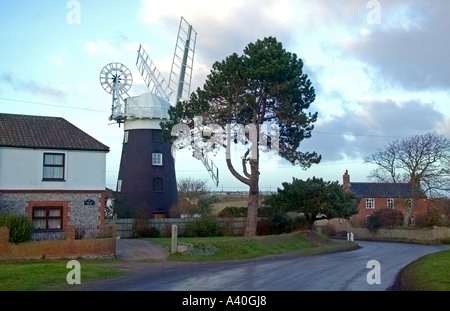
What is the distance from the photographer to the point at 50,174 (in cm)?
3450

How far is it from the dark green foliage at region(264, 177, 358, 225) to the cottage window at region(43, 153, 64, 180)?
16.9m

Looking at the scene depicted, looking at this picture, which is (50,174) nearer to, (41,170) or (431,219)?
(41,170)

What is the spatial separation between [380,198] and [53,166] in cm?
6286

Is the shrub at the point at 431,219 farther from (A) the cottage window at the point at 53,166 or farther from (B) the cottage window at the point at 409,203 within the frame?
(A) the cottage window at the point at 53,166

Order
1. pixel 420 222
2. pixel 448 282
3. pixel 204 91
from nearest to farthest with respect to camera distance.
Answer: pixel 448 282
pixel 204 91
pixel 420 222

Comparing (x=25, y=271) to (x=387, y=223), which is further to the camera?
(x=387, y=223)

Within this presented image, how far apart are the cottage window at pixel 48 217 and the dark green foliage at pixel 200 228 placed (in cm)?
1040

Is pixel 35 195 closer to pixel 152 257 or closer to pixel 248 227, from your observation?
pixel 152 257

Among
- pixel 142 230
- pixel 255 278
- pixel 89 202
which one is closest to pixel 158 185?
Answer: pixel 142 230

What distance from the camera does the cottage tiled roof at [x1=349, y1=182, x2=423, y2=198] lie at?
6938 cm

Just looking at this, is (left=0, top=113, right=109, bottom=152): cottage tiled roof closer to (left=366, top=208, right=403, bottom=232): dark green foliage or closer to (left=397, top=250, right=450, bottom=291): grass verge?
(left=397, top=250, right=450, bottom=291): grass verge

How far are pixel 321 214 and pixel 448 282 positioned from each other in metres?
29.5
